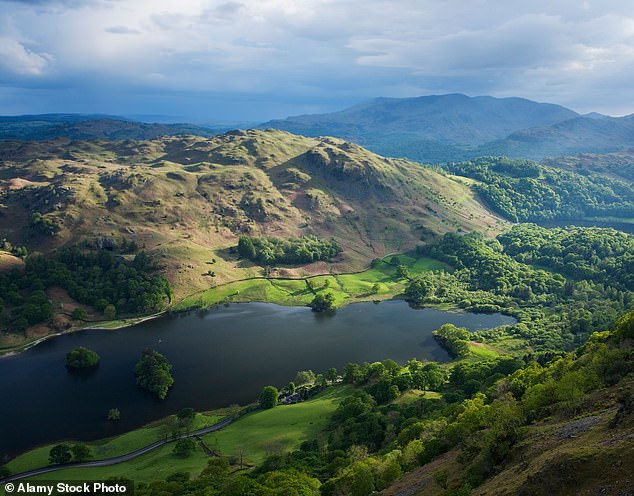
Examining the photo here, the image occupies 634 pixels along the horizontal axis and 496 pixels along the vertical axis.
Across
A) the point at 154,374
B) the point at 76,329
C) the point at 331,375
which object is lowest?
the point at 331,375

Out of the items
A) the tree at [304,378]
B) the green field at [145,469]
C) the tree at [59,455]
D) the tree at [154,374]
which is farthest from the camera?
the tree at [304,378]

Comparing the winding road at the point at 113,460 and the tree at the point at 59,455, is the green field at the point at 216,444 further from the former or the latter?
the tree at the point at 59,455

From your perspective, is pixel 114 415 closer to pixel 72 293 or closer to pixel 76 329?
pixel 76 329

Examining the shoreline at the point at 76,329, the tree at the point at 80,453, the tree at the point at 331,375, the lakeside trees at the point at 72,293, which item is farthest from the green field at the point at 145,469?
the lakeside trees at the point at 72,293

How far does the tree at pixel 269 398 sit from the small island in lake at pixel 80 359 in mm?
61913

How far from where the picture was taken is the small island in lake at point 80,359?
14275 centimetres

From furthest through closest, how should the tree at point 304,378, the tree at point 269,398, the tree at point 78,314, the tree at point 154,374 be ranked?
1. the tree at point 78,314
2. the tree at point 304,378
3. the tree at point 154,374
4. the tree at point 269,398

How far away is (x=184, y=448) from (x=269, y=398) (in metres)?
28.0

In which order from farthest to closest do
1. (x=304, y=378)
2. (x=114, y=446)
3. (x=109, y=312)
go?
(x=109, y=312) → (x=304, y=378) → (x=114, y=446)

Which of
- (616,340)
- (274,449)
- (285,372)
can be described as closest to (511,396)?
(616,340)

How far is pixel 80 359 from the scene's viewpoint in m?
144

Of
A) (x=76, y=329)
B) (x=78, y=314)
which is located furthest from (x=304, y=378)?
(x=78, y=314)

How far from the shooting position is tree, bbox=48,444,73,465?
97062 mm

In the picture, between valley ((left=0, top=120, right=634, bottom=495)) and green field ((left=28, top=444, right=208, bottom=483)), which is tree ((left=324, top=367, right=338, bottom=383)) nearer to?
valley ((left=0, top=120, right=634, bottom=495))
